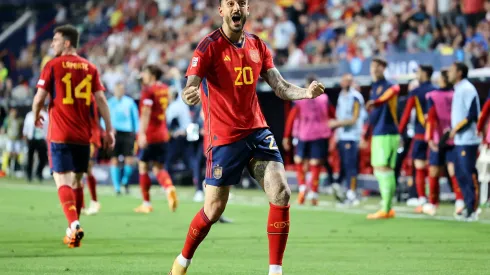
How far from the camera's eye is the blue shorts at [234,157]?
27.0 ft

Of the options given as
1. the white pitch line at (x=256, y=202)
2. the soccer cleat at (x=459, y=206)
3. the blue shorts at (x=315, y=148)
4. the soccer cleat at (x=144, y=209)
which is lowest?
the white pitch line at (x=256, y=202)

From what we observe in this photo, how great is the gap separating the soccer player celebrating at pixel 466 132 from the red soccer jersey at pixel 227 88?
737cm

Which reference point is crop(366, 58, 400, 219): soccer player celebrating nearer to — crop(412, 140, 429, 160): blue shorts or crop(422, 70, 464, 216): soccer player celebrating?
crop(422, 70, 464, 216): soccer player celebrating

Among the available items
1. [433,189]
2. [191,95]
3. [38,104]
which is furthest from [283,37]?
[191,95]

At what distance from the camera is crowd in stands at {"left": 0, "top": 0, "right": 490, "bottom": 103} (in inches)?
878

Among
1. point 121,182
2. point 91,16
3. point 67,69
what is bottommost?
point 121,182

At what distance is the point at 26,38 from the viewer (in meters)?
43.2

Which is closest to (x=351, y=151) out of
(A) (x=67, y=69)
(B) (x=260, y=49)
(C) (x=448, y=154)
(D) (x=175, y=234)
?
(C) (x=448, y=154)

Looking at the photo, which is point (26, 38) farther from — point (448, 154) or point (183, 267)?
point (183, 267)

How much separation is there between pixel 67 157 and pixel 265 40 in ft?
57.9

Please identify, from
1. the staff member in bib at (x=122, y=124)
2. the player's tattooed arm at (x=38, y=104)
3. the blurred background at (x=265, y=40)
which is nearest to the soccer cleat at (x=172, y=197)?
the staff member in bib at (x=122, y=124)

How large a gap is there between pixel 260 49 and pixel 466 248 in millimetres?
4086

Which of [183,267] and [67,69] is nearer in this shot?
[183,267]

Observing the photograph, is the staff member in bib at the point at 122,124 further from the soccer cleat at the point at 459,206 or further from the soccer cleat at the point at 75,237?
the soccer cleat at the point at 75,237
